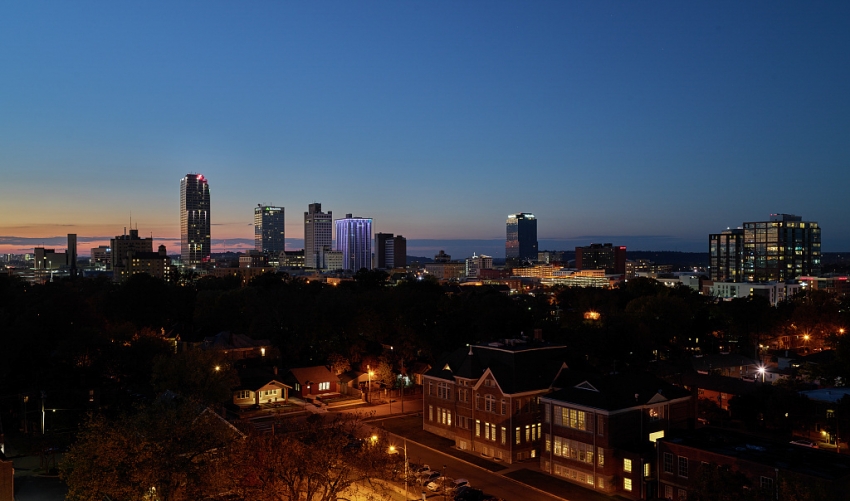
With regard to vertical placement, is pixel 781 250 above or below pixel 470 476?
above

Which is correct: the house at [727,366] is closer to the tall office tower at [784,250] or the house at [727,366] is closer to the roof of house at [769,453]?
the roof of house at [769,453]

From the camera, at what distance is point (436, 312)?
59000 mm

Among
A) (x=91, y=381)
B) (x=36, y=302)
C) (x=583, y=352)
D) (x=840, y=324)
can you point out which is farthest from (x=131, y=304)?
(x=840, y=324)

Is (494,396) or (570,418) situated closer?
(570,418)

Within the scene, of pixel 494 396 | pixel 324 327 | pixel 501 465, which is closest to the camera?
pixel 501 465

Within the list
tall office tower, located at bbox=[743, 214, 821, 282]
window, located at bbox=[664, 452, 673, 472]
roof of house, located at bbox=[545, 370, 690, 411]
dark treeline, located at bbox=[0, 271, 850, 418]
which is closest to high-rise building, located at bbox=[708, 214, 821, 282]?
tall office tower, located at bbox=[743, 214, 821, 282]

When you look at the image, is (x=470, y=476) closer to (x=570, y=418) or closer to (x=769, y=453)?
(x=570, y=418)

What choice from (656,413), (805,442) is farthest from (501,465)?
(805,442)

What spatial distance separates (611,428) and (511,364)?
7.48m

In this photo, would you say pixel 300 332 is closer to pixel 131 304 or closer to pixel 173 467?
pixel 131 304

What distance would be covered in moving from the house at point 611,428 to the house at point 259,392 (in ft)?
76.1

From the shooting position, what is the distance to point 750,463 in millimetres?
23719

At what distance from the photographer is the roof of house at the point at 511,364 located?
112 ft

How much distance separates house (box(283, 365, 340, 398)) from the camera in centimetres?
4978
